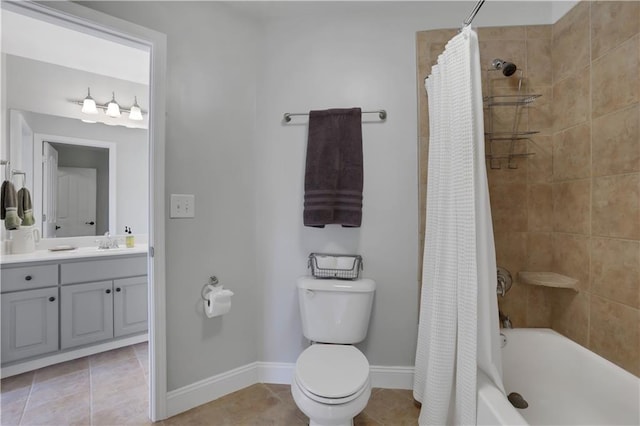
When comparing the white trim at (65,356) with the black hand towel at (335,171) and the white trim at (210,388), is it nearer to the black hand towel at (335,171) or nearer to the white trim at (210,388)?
the white trim at (210,388)

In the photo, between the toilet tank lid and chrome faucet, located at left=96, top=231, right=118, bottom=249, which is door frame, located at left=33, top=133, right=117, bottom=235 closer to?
chrome faucet, located at left=96, top=231, right=118, bottom=249

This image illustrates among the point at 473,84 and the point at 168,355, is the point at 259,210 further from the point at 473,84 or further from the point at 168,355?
the point at 473,84

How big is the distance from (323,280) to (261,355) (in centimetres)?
69

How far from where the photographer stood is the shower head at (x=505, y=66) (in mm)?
1499

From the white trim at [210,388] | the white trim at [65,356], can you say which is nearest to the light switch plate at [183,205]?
the white trim at [210,388]

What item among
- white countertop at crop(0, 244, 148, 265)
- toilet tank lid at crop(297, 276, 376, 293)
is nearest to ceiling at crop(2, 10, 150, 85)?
white countertop at crop(0, 244, 148, 265)

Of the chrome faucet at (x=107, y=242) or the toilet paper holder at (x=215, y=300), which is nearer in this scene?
the toilet paper holder at (x=215, y=300)

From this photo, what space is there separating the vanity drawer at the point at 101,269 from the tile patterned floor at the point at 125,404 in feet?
2.13

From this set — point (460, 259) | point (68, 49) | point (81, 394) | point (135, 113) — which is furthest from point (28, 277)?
point (460, 259)

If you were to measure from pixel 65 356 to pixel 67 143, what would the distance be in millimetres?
1743

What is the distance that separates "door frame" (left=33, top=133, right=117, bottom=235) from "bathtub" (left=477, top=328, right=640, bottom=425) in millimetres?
3077

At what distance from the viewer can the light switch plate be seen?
5.02 feet

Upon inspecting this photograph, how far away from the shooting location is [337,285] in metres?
1.59

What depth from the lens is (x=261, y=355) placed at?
5.98ft
